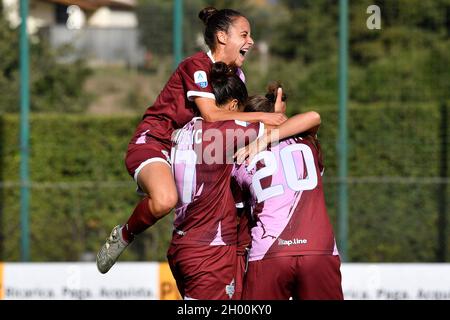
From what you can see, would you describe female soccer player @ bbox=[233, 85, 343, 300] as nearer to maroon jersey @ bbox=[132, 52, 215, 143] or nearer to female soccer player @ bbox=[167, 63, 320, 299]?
female soccer player @ bbox=[167, 63, 320, 299]

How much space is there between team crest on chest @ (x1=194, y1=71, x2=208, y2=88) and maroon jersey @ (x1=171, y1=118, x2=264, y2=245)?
0.30 m

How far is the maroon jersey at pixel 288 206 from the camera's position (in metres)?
4.84

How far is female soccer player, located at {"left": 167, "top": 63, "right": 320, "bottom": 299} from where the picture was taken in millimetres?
4938

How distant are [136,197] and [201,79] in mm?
5122

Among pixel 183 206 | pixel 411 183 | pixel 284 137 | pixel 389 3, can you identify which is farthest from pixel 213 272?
→ pixel 389 3

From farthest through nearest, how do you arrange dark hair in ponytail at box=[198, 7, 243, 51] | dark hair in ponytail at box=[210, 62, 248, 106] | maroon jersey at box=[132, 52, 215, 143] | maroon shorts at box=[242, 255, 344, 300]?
1. dark hair in ponytail at box=[198, 7, 243, 51]
2. maroon jersey at box=[132, 52, 215, 143]
3. dark hair in ponytail at box=[210, 62, 248, 106]
4. maroon shorts at box=[242, 255, 344, 300]

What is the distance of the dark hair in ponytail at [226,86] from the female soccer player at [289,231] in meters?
0.42

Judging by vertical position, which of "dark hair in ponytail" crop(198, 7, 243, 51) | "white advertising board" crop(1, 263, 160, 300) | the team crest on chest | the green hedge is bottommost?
"white advertising board" crop(1, 263, 160, 300)

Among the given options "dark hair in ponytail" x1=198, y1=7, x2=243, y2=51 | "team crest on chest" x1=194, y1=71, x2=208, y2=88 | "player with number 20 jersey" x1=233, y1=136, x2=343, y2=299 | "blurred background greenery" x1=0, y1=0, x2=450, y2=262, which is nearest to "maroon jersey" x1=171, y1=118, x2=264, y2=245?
"player with number 20 jersey" x1=233, y1=136, x2=343, y2=299

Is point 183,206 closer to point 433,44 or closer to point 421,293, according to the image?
point 421,293

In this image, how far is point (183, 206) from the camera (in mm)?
5039

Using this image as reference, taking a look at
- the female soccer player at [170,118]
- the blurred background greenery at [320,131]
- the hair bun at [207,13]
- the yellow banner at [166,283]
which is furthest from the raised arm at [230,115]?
the blurred background greenery at [320,131]

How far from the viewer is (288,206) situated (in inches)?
192

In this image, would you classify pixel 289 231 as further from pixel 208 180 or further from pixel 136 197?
pixel 136 197
